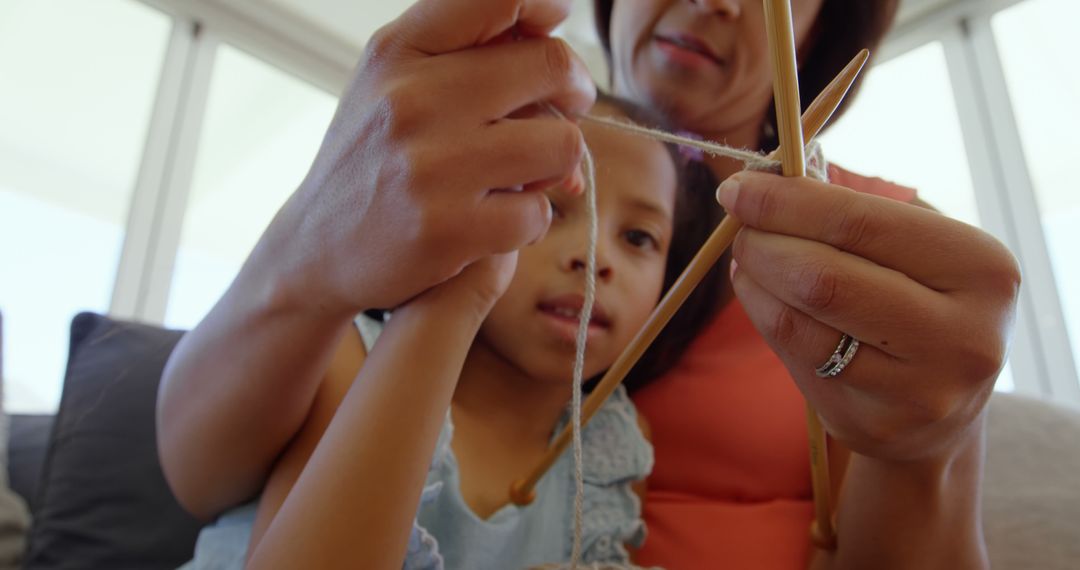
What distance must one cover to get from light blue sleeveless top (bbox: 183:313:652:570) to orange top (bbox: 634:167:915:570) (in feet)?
0.13

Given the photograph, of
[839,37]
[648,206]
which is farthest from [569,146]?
[839,37]

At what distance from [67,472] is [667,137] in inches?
31.2

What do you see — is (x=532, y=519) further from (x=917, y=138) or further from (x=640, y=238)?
(x=917, y=138)

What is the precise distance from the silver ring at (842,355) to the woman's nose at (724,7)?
461 millimetres

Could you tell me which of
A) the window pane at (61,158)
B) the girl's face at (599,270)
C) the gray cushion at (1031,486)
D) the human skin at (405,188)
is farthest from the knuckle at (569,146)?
the window pane at (61,158)

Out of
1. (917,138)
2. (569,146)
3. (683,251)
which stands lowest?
(569,146)

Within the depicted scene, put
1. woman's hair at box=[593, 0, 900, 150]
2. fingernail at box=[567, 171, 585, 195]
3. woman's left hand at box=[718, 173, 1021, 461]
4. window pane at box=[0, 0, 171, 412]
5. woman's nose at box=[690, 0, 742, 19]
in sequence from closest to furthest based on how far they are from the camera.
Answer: woman's left hand at box=[718, 173, 1021, 461]
fingernail at box=[567, 171, 585, 195]
woman's nose at box=[690, 0, 742, 19]
woman's hair at box=[593, 0, 900, 150]
window pane at box=[0, 0, 171, 412]

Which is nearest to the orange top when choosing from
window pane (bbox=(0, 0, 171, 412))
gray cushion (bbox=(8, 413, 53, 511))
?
gray cushion (bbox=(8, 413, 53, 511))

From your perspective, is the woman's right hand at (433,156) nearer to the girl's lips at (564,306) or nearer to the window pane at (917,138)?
the girl's lips at (564,306)

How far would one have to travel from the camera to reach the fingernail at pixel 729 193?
33cm

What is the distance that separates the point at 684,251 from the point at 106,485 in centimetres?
73

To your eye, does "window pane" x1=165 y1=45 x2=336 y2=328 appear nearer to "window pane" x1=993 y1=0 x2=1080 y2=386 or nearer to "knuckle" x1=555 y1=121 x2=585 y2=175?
"knuckle" x1=555 y1=121 x2=585 y2=175

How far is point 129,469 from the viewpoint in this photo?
792 millimetres

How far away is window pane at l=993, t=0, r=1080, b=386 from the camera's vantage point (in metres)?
1.71
